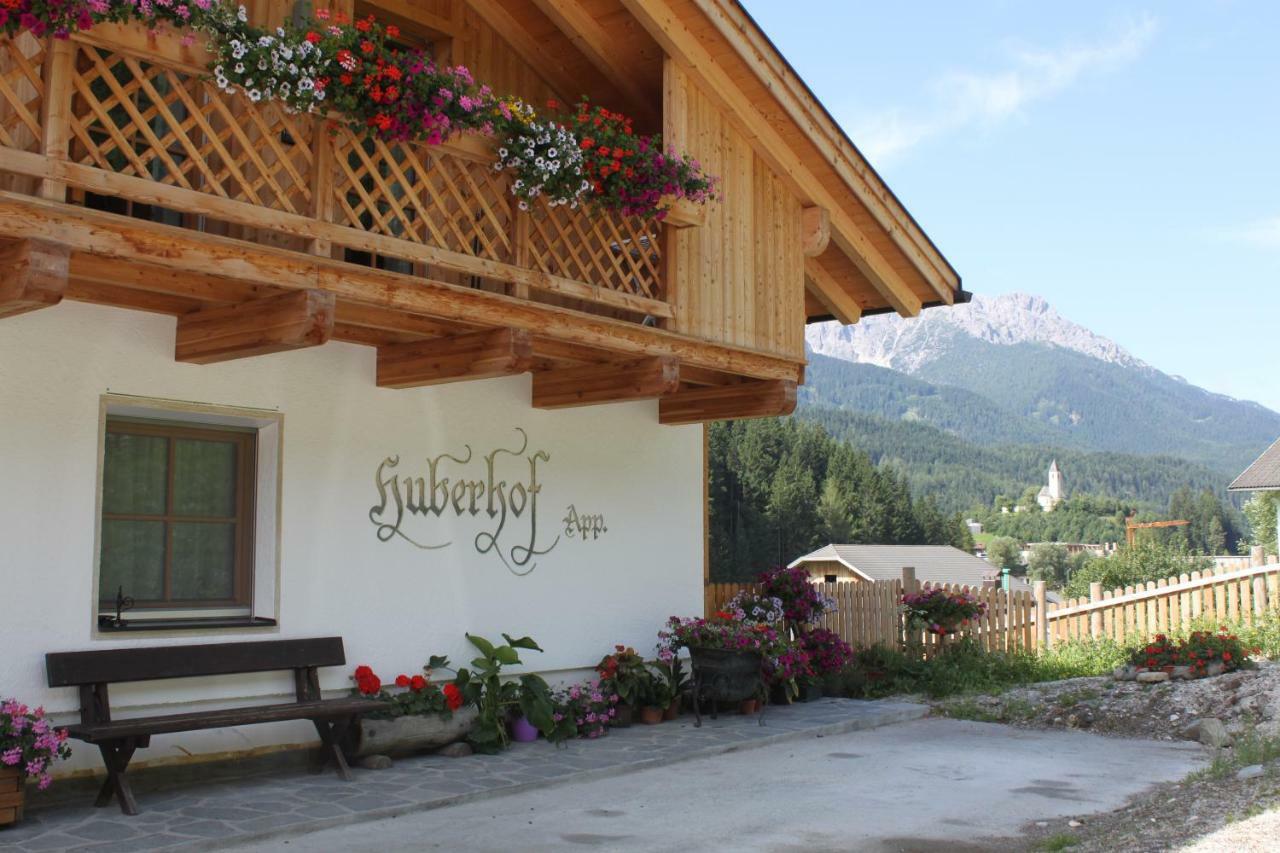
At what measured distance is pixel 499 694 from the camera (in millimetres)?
9664

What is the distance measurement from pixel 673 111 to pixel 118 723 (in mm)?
6006

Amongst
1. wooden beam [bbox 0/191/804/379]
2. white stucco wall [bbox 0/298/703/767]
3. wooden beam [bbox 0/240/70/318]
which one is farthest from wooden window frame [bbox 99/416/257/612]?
wooden beam [bbox 0/240/70/318]

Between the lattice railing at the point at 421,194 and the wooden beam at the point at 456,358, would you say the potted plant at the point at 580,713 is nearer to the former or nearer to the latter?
the wooden beam at the point at 456,358

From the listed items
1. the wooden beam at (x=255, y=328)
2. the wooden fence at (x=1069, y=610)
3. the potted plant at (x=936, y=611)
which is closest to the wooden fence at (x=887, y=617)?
the wooden fence at (x=1069, y=610)

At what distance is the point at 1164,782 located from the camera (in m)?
8.95

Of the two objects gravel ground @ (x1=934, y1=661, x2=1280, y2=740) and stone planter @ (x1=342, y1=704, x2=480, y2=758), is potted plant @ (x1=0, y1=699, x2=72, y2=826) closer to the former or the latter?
stone planter @ (x1=342, y1=704, x2=480, y2=758)

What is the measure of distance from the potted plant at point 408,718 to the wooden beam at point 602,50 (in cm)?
517

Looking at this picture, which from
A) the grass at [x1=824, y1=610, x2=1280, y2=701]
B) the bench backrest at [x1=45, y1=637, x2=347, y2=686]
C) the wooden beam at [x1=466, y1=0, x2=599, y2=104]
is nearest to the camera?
the bench backrest at [x1=45, y1=637, x2=347, y2=686]

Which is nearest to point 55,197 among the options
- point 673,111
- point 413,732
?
point 413,732

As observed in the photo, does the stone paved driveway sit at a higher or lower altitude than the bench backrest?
lower

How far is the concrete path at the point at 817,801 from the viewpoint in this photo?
23.1 ft

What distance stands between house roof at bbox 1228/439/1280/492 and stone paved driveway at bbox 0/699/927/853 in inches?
1074

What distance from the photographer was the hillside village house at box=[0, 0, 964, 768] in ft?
23.4

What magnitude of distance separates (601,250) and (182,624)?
393 centimetres
